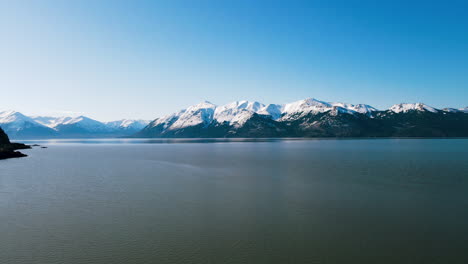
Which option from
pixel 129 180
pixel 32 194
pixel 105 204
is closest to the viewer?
pixel 105 204

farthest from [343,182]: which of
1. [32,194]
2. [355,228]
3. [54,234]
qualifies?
[32,194]

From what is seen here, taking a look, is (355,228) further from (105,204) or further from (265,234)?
(105,204)

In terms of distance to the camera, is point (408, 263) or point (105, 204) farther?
point (105, 204)

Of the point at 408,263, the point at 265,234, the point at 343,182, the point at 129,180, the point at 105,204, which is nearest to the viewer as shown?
the point at 408,263

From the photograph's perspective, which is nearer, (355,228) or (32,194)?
(355,228)

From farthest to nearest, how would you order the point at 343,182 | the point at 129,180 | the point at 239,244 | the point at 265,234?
the point at 129,180 < the point at 343,182 < the point at 265,234 < the point at 239,244

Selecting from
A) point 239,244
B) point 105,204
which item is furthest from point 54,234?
point 239,244

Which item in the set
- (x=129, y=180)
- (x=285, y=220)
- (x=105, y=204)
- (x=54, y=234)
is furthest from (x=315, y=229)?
(x=129, y=180)

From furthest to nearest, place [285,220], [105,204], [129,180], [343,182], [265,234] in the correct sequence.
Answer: [129,180] < [343,182] < [105,204] < [285,220] < [265,234]

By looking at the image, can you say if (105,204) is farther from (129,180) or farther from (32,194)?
(129,180)
